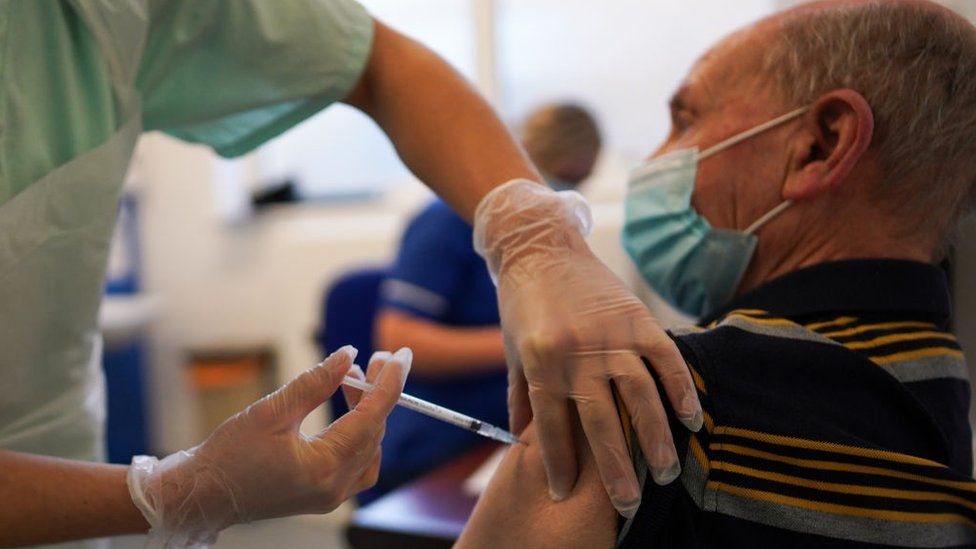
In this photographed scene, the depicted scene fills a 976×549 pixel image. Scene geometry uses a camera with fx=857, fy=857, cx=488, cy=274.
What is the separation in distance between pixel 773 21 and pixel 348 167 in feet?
9.86

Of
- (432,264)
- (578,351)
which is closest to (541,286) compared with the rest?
(578,351)

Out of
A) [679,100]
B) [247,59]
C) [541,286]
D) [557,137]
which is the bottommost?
[557,137]

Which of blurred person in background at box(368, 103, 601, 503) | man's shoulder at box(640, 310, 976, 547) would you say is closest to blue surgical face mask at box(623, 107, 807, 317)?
man's shoulder at box(640, 310, 976, 547)

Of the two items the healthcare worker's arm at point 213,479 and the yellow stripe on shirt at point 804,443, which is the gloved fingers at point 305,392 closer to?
the healthcare worker's arm at point 213,479

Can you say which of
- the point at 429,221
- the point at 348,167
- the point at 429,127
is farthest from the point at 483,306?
the point at 348,167

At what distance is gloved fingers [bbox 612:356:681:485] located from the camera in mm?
742

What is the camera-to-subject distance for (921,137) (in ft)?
3.00

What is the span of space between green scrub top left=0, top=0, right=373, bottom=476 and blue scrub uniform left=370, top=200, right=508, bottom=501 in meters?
1.04

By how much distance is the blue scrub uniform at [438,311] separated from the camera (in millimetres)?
2111

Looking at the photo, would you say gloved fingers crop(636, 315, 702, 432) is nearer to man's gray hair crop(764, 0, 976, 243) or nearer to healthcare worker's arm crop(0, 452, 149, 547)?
man's gray hair crop(764, 0, 976, 243)

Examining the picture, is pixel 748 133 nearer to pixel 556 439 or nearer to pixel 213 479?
pixel 556 439

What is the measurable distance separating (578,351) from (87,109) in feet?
1.92

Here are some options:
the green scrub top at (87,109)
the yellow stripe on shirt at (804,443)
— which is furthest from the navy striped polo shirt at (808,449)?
the green scrub top at (87,109)

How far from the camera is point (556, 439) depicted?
0.80 metres
